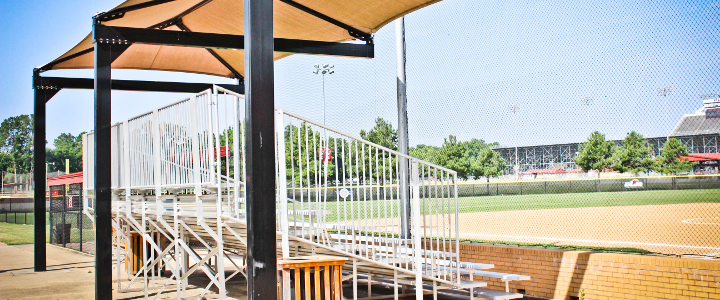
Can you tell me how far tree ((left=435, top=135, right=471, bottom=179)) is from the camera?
362 inches

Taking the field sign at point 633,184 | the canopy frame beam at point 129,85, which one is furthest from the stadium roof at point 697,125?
the canopy frame beam at point 129,85

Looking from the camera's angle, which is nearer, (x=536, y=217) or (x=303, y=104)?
(x=536, y=217)

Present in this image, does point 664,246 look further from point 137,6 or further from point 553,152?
point 137,6

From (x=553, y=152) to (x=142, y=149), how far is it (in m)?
5.61

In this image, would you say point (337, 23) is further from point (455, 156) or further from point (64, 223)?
point (64, 223)

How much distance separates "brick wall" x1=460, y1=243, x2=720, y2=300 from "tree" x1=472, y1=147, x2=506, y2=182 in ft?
4.56

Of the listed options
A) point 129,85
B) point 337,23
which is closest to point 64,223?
point 129,85

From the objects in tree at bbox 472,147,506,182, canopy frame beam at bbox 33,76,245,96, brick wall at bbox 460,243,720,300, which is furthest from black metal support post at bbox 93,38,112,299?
tree at bbox 472,147,506,182

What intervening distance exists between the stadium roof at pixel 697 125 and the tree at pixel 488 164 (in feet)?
8.59

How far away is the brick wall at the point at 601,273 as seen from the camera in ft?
19.0

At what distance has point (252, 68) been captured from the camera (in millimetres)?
3623

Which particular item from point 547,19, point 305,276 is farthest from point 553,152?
point 305,276

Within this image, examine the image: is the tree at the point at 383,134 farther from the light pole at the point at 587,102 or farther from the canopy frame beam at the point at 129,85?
the light pole at the point at 587,102

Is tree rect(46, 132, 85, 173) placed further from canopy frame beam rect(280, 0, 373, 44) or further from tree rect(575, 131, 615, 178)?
tree rect(575, 131, 615, 178)
